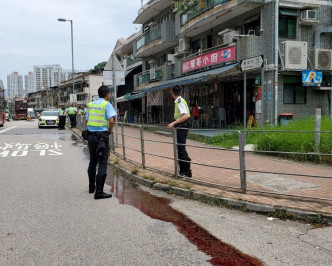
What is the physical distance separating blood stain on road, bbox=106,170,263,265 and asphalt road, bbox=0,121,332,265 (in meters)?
0.03

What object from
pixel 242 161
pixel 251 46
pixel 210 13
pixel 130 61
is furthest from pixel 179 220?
pixel 130 61

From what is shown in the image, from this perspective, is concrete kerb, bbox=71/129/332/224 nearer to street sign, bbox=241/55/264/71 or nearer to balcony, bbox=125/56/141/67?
street sign, bbox=241/55/264/71

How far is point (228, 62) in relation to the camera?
15469mm

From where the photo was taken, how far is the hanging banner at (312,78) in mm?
14312

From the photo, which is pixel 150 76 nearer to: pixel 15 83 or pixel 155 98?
pixel 155 98

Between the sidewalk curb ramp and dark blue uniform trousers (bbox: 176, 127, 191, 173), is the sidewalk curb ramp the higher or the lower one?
the lower one

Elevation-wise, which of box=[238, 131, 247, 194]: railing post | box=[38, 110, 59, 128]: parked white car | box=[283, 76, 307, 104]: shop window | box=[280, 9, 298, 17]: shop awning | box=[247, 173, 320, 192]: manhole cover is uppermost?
box=[280, 9, 298, 17]: shop awning

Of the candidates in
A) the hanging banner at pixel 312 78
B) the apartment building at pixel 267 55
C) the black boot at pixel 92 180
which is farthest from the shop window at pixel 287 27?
the black boot at pixel 92 180

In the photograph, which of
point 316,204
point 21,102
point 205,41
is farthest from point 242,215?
point 21,102

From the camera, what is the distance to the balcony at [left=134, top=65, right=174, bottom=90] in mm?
22209

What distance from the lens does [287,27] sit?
579 inches

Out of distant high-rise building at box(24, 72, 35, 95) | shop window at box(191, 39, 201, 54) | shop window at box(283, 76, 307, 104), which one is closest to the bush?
shop window at box(283, 76, 307, 104)

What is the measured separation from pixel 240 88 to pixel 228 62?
2154mm

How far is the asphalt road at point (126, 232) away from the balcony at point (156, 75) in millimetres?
16627
